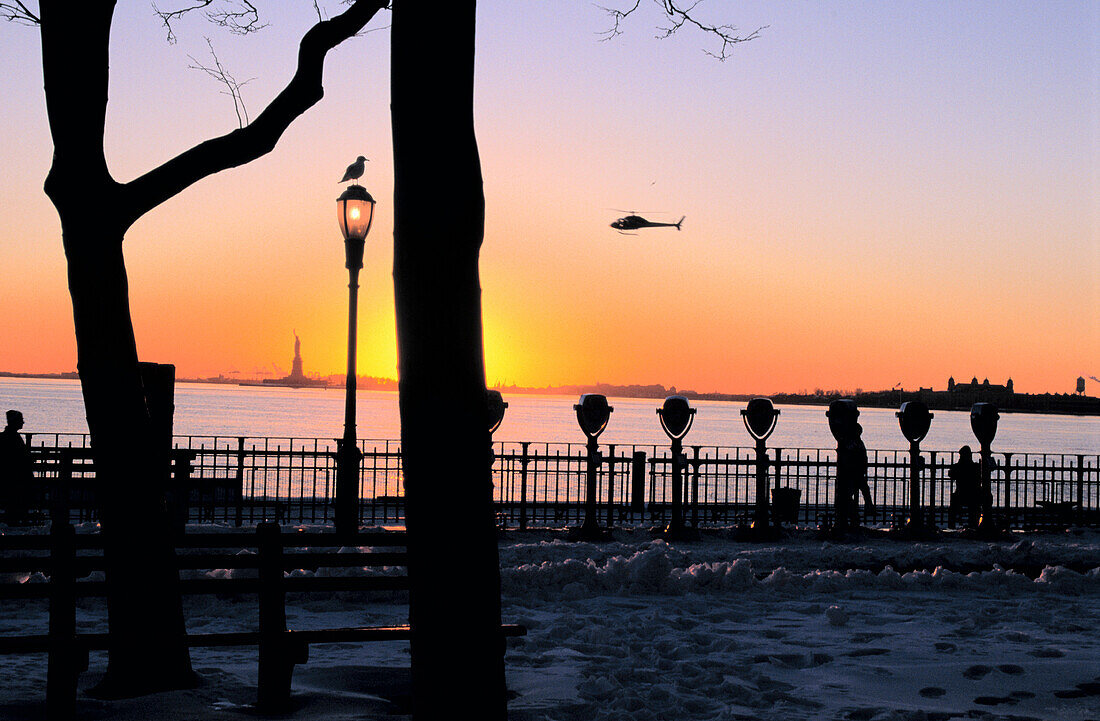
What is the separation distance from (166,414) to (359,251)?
460 cm

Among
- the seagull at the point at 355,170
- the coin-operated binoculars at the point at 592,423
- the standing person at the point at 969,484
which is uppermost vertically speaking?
the seagull at the point at 355,170

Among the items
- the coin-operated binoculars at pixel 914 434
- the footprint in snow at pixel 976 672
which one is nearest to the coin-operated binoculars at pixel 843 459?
the coin-operated binoculars at pixel 914 434

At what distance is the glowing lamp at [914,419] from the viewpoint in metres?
15.8

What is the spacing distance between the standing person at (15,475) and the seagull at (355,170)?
5374 millimetres

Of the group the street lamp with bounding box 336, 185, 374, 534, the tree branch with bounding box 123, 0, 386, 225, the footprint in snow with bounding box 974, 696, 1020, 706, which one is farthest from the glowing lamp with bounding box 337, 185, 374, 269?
the footprint in snow with bounding box 974, 696, 1020, 706

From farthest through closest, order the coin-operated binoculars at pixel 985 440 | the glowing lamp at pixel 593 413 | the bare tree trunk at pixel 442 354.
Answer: the coin-operated binoculars at pixel 985 440 < the glowing lamp at pixel 593 413 < the bare tree trunk at pixel 442 354

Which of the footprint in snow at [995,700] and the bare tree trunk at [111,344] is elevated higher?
the bare tree trunk at [111,344]

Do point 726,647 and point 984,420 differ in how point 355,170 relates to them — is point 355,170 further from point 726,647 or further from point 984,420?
point 984,420

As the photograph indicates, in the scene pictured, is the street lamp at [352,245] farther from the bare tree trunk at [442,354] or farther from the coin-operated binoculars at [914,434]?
the bare tree trunk at [442,354]

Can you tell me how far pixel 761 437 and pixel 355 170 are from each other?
6.90m

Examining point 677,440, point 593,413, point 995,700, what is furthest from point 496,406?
point 995,700

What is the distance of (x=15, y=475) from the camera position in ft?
45.3

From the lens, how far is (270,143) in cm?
588

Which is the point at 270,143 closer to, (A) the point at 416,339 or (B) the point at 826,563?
(A) the point at 416,339
